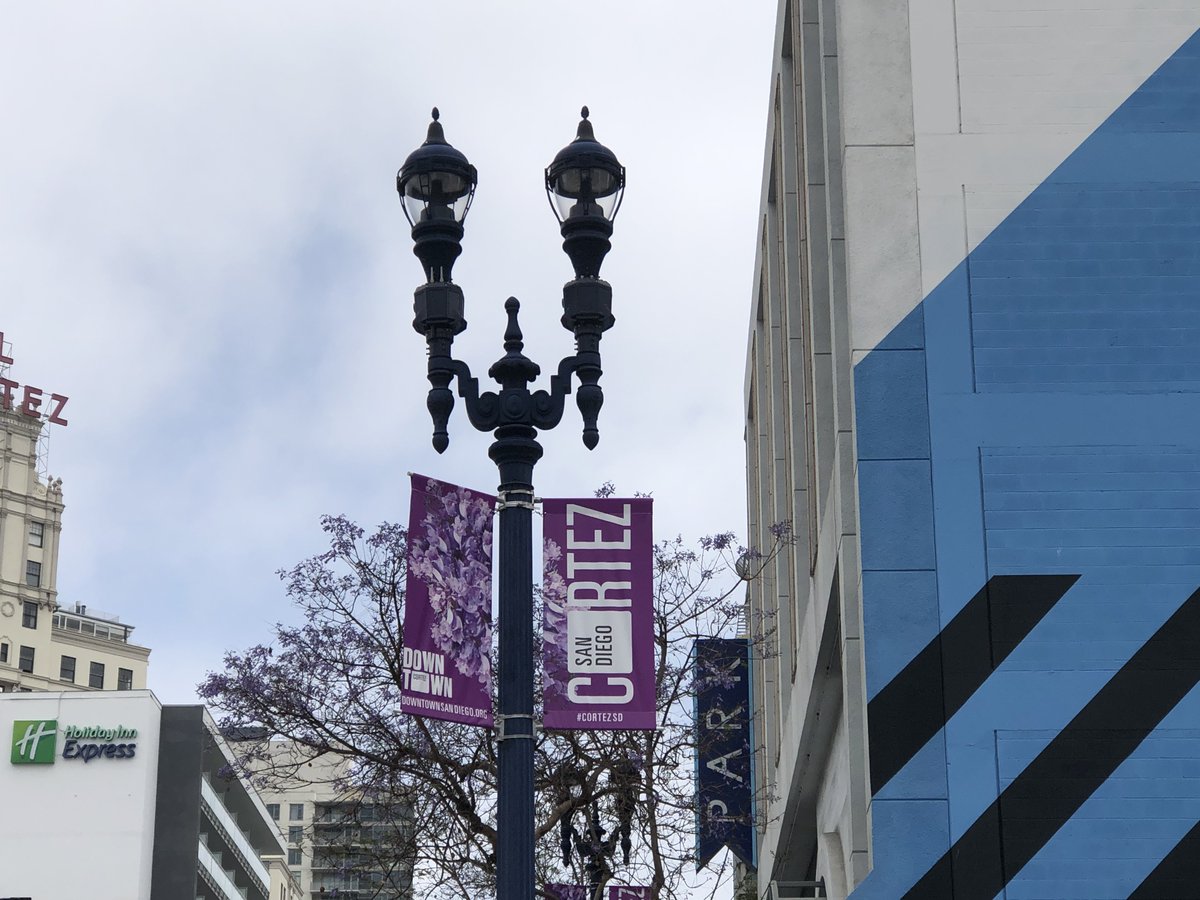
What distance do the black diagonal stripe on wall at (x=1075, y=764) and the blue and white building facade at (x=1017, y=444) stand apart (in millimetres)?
18

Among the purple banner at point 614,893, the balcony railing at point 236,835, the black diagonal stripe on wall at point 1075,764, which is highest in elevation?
the balcony railing at point 236,835

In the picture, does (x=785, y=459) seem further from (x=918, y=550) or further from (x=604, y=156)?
(x=604, y=156)

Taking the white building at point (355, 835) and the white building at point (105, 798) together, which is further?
the white building at point (105, 798)

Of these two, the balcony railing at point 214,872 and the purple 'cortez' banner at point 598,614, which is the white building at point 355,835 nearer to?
the purple 'cortez' banner at point 598,614

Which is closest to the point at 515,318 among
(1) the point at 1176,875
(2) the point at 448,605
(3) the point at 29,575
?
(2) the point at 448,605

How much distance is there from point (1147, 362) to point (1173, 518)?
1403 mm

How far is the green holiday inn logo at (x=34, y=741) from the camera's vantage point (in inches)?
3105

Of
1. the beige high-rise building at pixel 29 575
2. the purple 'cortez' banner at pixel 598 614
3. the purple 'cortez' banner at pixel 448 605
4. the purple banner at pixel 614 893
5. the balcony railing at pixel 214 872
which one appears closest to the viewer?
the purple 'cortez' banner at pixel 448 605

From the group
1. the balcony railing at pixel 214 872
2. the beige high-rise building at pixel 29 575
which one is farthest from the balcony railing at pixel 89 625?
the balcony railing at pixel 214 872

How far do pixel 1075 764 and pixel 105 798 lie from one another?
68.3m

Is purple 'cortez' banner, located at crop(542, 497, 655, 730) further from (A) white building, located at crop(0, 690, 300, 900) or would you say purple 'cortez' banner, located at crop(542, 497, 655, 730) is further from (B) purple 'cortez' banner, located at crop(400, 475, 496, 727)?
(A) white building, located at crop(0, 690, 300, 900)

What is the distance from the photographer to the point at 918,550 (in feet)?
52.6

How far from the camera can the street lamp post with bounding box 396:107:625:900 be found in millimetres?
12398

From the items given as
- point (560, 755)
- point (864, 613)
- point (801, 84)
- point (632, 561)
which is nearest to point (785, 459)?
point (801, 84)
